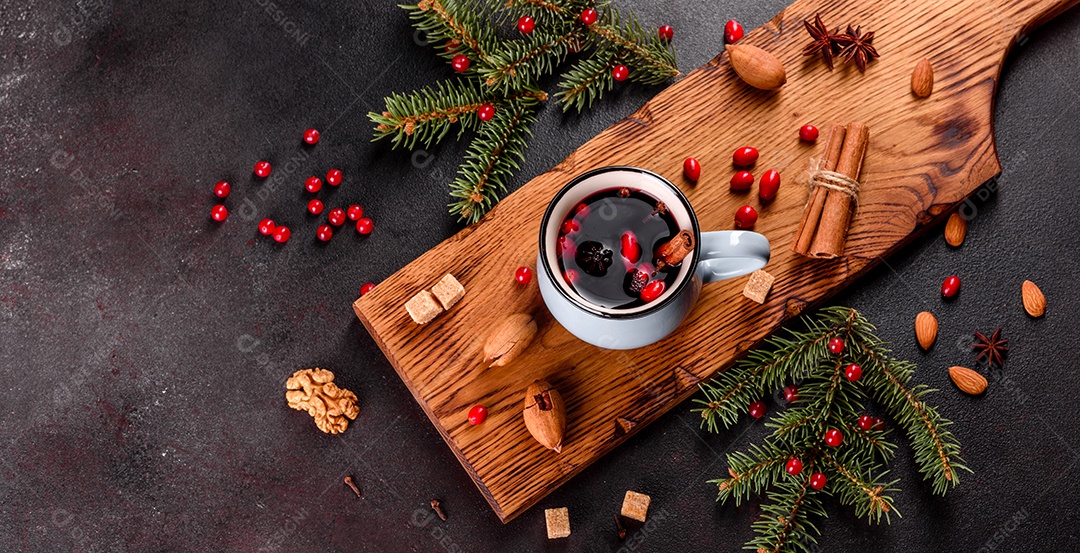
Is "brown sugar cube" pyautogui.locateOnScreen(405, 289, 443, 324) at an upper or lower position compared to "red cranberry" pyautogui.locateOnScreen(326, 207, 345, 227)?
lower

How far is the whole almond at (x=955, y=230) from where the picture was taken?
1.54 meters

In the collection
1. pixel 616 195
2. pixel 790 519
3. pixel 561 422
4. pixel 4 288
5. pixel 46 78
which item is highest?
pixel 46 78

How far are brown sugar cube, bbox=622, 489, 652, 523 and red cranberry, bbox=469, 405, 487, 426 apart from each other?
14.2 inches

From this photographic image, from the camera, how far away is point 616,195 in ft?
4.04

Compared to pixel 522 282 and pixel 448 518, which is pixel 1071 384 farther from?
pixel 448 518

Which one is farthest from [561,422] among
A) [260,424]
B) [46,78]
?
[46,78]

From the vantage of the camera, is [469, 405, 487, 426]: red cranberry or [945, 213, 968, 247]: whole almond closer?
[469, 405, 487, 426]: red cranberry

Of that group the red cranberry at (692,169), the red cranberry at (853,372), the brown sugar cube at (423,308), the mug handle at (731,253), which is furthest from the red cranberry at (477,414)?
the red cranberry at (853,372)

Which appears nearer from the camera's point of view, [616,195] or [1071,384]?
[616,195]

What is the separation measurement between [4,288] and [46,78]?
458 mm

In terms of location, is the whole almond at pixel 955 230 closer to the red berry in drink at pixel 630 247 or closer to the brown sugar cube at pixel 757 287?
the brown sugar cube at pixel 757 287

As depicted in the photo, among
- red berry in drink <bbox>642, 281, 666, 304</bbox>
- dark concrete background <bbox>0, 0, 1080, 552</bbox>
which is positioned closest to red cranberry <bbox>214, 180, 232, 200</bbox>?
dark concrete background <bbox>0, 0, 1080, 552</bbox>

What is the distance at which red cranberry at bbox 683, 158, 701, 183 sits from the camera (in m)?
1.38

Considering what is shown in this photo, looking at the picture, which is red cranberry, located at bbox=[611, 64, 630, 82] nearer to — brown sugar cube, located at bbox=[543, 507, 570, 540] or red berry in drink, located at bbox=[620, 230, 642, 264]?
red berry in drink, located at bbox=[620, 230, 642, 264]
